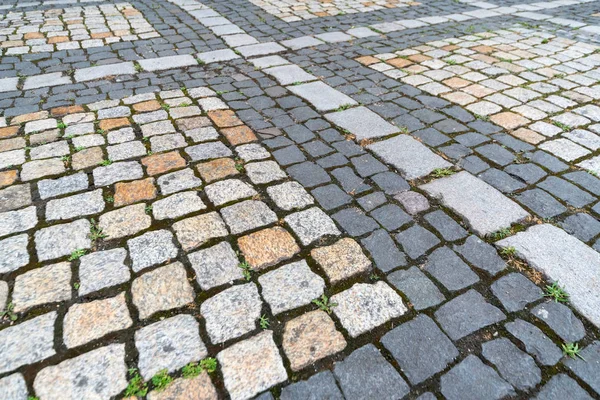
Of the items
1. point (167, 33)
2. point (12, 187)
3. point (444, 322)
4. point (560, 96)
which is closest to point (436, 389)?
point (444, 322)

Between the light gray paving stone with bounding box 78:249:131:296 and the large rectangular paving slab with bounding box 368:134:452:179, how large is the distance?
206 centimetres

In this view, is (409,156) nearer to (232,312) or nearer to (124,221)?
(232,312)

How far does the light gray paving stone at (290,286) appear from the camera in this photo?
206 centimetres

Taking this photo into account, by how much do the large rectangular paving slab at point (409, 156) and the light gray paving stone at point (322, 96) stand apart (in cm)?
82

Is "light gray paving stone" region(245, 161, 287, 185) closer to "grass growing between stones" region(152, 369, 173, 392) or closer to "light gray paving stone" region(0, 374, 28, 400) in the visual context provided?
"grass growing between stones" region(152, 369, 173, 392)

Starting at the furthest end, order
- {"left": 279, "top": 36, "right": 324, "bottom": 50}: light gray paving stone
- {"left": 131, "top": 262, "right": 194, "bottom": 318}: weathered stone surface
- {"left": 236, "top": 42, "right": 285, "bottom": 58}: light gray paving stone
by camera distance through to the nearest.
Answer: {"left": 279, "top": 36, "right": 324, "bottom": 50}: light gray paving stone → {"left": 236, "top": 42, "right": 285, "bottom": 58}: light gray paving stone → {"left": 131, "top": 262, "right": 194, "bottom": 318}: weathered stone surface

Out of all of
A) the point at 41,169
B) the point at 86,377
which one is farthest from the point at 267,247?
the point at 41,169

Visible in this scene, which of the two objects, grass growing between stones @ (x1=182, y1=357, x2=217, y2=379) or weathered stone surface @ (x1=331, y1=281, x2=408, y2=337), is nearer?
grass growing between stones @ (x1=182, y1=357, x2=217, y2=379)

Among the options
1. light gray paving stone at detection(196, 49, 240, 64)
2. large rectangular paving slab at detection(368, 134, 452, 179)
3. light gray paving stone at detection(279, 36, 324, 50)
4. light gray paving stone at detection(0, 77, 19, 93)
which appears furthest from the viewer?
light gray paving stone at detection(279, 36, 324, 50)

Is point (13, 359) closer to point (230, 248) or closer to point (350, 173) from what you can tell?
point (230, 248)

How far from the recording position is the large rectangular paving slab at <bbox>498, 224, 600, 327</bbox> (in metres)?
2.10

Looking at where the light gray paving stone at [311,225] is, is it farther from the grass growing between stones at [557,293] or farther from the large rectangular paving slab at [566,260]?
the grass growing between stones at [557,293]

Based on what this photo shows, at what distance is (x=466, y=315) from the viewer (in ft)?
6.63

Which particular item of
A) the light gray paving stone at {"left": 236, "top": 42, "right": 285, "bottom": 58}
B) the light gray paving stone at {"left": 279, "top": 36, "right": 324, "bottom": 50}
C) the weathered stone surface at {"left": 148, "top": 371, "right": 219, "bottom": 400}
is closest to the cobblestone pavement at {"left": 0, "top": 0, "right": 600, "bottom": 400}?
the weathered stone surface at {"left": 148, "top": 371, "right": 219, "bottom": 400}
